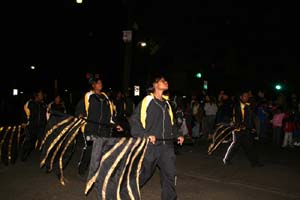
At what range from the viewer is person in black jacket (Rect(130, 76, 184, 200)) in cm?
550

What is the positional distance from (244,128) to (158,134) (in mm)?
4059

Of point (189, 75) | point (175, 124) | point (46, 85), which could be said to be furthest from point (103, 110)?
point (46, 85)

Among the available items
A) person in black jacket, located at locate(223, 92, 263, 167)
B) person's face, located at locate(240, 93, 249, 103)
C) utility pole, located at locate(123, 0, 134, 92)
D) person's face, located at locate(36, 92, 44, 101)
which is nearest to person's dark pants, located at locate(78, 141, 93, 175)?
person's face, located at locate(36, 92, 44, 101)

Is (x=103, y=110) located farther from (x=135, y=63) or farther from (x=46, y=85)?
(x=46, y=85)

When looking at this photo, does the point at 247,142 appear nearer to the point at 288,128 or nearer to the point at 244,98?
the point at 244,98

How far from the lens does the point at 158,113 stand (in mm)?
5621

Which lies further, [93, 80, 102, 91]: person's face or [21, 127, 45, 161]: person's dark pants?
[21, 127, 45, 161]: person's dark pants

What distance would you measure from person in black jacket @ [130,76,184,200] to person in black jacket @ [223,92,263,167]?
377 centimetres

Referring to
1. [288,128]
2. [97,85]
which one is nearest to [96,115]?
[97,85]

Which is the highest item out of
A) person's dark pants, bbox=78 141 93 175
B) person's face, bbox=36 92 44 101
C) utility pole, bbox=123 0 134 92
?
utility pole, bbox=123 0 134 92

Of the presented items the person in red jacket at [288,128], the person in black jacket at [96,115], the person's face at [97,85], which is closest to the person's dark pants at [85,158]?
the person in black jacket at [96,115]

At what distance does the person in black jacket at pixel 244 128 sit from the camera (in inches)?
361

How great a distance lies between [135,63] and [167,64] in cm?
609

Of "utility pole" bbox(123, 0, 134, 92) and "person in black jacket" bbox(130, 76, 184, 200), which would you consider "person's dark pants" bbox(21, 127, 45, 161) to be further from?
"utility pole" bbox(123, 0, 134, 92)
